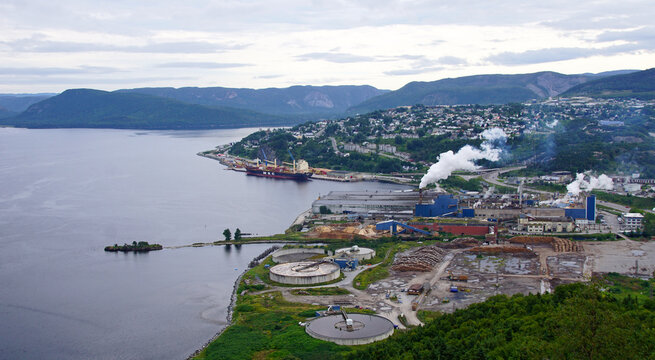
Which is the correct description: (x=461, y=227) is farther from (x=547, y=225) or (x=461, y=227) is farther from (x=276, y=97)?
(x=276, y=97)

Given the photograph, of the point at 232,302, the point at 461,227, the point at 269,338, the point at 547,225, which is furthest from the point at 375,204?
the point at 269,338

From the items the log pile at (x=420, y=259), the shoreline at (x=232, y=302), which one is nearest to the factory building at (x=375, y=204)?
the log pile at (x=420, y=259)

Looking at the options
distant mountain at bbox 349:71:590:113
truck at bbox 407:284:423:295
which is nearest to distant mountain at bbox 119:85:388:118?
distant mountain at bbox 349:71:590:113

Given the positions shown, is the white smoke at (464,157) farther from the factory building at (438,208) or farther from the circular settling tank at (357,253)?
the circular settling tank at (357,253)

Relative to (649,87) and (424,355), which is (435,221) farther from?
(649,87)

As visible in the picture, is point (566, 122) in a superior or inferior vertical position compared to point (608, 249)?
superior

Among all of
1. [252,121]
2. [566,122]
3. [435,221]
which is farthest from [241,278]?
[252,121]
